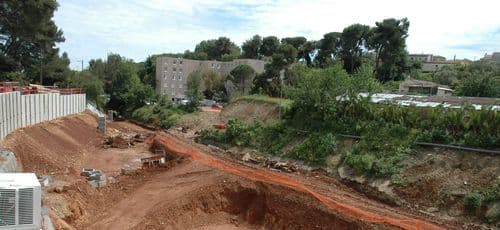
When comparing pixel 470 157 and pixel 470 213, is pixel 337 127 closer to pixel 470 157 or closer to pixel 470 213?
pixel 470 157

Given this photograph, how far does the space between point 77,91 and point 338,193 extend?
34155 millimetres

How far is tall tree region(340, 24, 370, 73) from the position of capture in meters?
57.0

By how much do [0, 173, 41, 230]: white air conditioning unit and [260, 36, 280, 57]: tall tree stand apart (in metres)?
81.4

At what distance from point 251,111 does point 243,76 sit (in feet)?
85.0

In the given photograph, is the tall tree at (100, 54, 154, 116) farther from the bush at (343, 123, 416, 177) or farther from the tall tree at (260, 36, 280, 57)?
the bush at (343, 123, 416, 177)

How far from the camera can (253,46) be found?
3543 inches

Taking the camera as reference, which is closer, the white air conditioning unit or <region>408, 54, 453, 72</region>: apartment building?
the white air conditioning unit

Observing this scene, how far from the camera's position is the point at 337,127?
2591 centimetres

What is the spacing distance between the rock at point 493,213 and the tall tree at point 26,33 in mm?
40676

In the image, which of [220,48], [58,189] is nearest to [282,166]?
[58,189]

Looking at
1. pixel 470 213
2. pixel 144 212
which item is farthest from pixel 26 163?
pixel 470 213

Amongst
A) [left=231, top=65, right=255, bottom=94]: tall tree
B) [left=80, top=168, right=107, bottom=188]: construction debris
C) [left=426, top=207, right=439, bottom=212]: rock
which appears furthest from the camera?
[left=231, top=65, right=255, bottom=94]: tall tree

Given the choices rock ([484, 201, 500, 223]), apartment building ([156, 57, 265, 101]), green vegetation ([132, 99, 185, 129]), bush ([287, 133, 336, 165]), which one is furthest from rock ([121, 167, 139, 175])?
apartment building ([156, 57, 265, 101])

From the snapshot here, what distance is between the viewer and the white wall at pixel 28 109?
1917 cm
